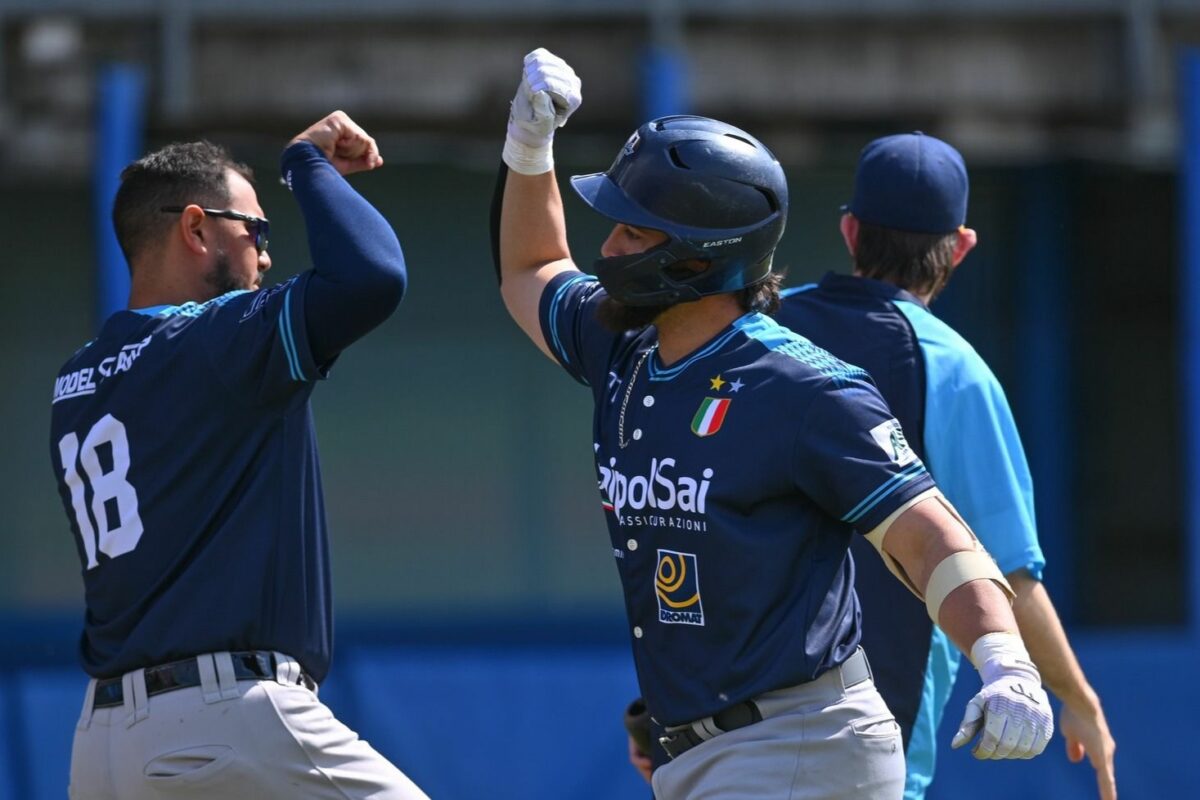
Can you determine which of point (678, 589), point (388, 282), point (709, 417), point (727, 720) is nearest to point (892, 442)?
point (709, 417)

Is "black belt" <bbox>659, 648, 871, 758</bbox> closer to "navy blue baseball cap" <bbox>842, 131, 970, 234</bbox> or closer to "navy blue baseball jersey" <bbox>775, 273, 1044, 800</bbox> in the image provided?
"navy blue baseball jersey" <bbox>775, 273, 1044, 800</bbox>

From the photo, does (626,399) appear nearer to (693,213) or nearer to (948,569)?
(693,213)

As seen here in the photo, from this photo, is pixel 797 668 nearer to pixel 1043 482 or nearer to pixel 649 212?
pixel 649 212

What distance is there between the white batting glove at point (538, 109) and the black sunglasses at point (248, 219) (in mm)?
576

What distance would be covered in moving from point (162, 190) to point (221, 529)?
82 cm

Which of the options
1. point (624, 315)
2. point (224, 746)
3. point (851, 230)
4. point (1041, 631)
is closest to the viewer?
point (624, 315)

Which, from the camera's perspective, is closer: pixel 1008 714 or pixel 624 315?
pixel 1008 714

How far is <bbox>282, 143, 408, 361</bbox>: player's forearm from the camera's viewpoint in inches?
135

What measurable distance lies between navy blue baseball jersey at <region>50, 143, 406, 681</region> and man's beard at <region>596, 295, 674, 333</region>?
0.43 m

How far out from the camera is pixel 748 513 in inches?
119

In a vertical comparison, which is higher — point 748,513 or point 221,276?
point 221,276

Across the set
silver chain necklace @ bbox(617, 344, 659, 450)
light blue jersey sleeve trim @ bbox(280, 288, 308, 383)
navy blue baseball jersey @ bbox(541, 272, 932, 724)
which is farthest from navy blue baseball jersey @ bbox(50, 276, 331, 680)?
navy blue baseball jersey @ bbox(541, 272, 932, 724)

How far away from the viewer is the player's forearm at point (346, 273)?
3422 mm

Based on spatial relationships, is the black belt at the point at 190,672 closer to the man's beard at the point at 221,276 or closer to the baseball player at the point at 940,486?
the man's beard at the point at 221,276
